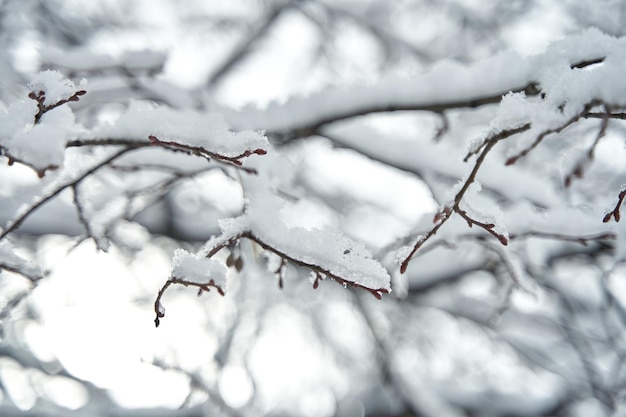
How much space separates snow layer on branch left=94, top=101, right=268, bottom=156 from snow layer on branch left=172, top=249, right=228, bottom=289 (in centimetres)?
23

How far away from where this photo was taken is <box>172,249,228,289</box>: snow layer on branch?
900mm

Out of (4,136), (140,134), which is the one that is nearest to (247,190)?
(140,134)

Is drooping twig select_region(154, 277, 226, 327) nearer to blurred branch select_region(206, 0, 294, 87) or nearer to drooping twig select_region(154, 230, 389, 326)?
drooping twig select_region(154, 230, 389, 326)

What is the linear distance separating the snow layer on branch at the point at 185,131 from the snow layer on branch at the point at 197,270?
23cm

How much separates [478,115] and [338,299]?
8.11 feet

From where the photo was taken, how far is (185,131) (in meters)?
0.94

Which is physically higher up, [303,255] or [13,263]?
[303,255]

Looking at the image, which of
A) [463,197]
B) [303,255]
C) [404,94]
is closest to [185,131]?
[303,255]

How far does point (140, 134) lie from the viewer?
103cm

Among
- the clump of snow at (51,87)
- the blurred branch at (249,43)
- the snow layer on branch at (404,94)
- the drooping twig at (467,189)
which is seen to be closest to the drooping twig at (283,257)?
the drooping twig at (467,189)

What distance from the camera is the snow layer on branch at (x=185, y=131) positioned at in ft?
2.90

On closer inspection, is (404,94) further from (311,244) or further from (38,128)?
(38,128)

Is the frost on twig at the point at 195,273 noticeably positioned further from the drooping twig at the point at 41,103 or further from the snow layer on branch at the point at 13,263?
the snow layer on branch at the point at 13,263

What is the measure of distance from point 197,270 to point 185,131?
1.00ft
